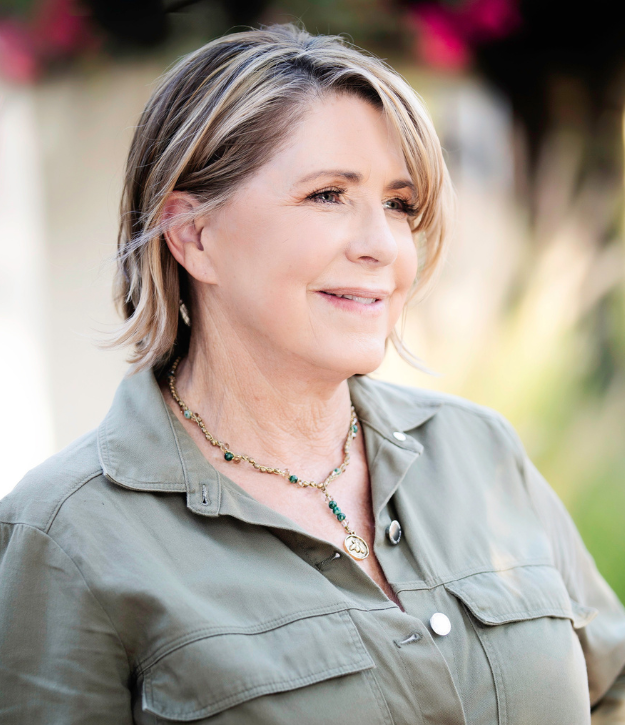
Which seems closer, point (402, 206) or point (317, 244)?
point (317, 244)

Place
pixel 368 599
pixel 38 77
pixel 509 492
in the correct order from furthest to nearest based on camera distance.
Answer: pixel 38 77 < pixel 509 492 < pixel 368 599

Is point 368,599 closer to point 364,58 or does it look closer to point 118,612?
point 118,612

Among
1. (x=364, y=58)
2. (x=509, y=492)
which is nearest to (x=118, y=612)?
(x=509, y=492)

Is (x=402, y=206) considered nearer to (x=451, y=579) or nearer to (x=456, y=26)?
(x=451, y=579)

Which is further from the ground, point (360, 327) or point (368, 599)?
point (360, 327)

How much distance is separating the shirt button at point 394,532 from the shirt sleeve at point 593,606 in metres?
0.42

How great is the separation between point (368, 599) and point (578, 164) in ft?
8.48

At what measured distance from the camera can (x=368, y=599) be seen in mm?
1357

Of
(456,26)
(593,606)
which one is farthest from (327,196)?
(456,26)

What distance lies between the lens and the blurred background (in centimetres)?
292

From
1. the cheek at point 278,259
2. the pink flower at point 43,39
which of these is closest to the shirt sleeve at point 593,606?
the cheek at point 278,259

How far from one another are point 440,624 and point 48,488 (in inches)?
30.0

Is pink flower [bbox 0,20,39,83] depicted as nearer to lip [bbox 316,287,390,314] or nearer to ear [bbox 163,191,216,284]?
ear [bbox 163,191,216,284]

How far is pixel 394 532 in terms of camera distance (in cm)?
150
